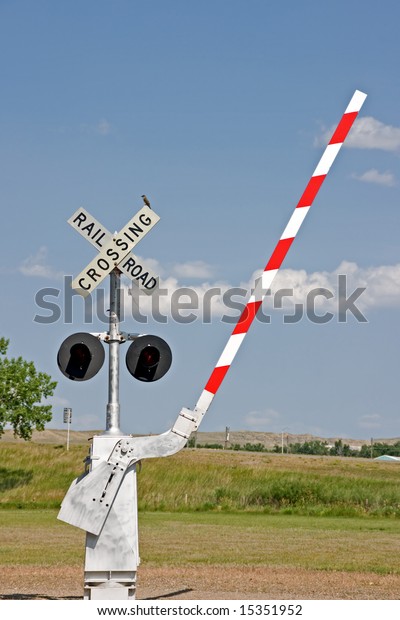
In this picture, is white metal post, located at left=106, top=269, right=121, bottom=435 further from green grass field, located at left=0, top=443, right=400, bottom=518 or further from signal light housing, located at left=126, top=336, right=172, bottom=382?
green grass field, located at left=0, top=443, right=400, bottom=518

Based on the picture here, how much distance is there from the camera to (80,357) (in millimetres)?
10086

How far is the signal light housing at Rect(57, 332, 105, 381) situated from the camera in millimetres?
10078

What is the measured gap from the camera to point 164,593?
12367mm

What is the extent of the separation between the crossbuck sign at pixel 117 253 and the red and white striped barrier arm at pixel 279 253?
1047mm

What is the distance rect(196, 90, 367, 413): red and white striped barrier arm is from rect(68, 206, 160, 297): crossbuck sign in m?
1.05

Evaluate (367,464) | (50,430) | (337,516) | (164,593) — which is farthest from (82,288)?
(50,430)

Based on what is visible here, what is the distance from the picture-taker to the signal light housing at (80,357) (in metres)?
10.1

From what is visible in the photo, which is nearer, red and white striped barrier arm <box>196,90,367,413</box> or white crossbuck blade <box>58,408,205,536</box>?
white crossbuck blade <box>58,408,205,536</box>

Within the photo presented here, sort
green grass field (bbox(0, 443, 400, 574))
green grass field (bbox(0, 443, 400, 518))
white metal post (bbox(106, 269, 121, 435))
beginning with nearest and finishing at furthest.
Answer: white metal post (bbox(106, 269, 121, 435)) → green grass field (bbox(0, 443, 400, 574)) → green grass field (bbox(0, 443, 400, 518))

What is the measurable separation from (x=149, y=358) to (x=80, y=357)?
0.69 m

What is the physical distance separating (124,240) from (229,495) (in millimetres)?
26297

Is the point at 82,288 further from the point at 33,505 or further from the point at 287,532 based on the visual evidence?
the point at 33,505

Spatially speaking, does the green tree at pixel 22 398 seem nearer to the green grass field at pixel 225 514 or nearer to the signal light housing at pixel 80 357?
the green grass field at pixel 225 514

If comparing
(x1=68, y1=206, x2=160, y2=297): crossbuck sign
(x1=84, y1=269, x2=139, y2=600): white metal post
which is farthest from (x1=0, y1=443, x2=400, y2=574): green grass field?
→ (x1=68, y1=206, x2=160, y2=297): crossbuck sign
